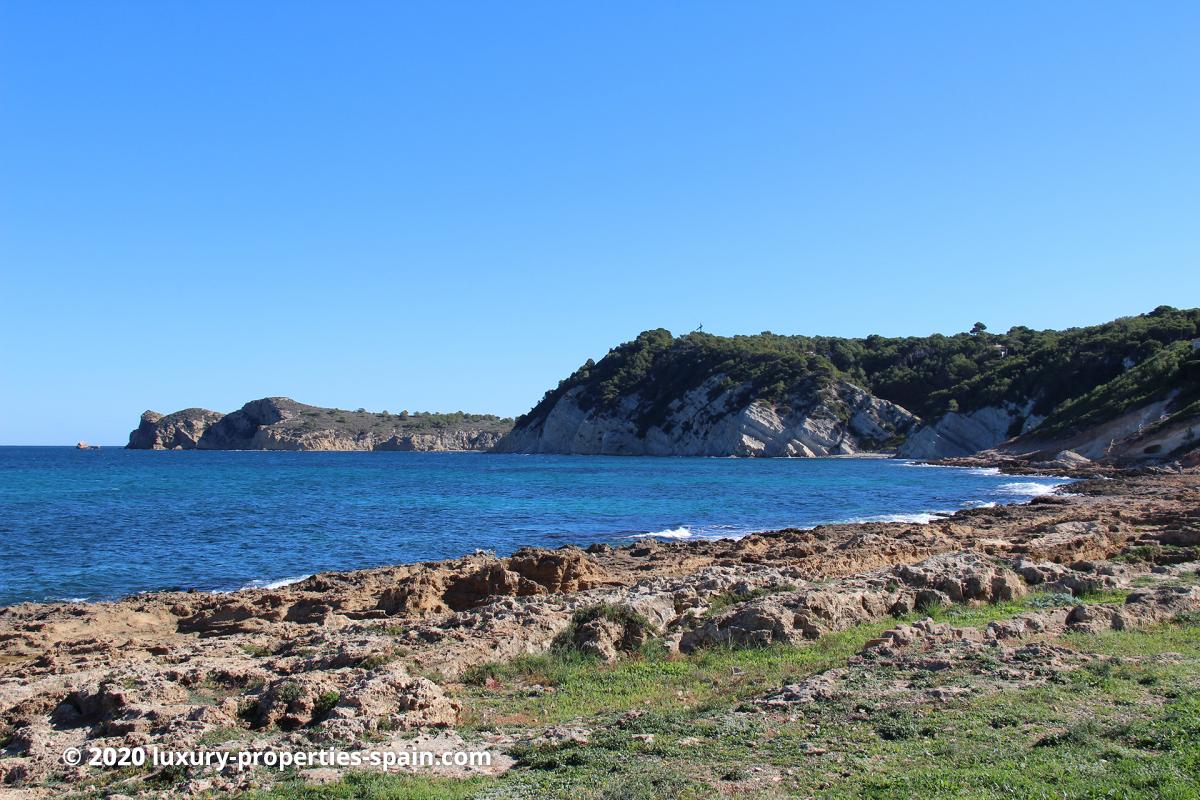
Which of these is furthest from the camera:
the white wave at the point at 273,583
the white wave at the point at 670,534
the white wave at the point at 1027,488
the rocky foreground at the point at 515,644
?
the white wave at the point at 1027,488

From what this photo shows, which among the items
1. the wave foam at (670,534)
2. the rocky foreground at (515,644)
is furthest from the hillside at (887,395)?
the rocky foreground at (515,644)

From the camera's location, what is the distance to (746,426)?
119 metres

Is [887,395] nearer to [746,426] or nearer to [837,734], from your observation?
[746,426]

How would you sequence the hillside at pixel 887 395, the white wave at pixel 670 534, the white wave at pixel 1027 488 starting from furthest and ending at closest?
the hillside at pixel 887 395 < the white wave at pixel 1027 488 < the white wave at pixel 670 534

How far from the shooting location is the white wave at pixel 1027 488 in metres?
47.6

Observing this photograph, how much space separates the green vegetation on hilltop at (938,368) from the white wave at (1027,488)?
17.1 metres

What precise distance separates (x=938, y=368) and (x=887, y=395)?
8.51 metres

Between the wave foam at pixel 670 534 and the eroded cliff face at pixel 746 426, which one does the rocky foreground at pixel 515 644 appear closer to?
the wave foam at pixel 670 534

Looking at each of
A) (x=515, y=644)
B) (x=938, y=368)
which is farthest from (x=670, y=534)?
(x=938, y=368)

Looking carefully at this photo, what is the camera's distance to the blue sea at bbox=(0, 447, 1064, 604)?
83.6 ft

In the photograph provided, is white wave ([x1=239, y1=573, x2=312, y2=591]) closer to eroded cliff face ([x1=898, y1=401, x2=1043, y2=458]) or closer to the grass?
the grass

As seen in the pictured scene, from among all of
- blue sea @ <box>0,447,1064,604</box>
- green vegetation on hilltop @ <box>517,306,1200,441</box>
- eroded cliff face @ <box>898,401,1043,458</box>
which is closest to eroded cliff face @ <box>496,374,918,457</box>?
green vegetation on hilltop @ <box>517,306,1200,441</box>

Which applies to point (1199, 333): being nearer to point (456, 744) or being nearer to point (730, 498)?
point (730, 498)

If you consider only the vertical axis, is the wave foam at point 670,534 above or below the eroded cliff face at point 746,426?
below
